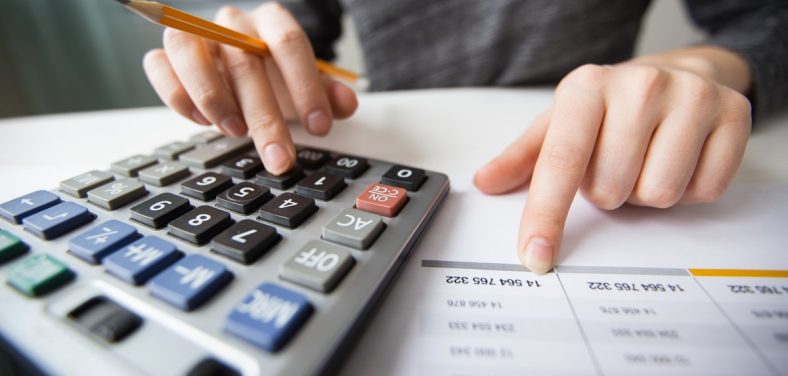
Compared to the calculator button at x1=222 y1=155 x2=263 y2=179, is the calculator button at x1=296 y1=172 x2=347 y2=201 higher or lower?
lower

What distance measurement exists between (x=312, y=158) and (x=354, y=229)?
0.41ft

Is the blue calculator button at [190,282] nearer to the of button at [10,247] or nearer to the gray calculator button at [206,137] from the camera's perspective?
the of button at [10,247]

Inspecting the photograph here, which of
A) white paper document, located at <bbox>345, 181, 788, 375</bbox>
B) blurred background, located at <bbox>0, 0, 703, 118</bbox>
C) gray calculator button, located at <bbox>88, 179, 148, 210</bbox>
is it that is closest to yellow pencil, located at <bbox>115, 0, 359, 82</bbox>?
gray calculator button, located at <bbox>88, 179, 148, 210</bbox>

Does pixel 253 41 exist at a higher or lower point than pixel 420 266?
higher

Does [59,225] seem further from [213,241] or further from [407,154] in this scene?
[407,154]

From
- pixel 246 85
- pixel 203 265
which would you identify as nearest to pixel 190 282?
pixel 203 265

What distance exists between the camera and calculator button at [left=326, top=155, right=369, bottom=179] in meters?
0.29

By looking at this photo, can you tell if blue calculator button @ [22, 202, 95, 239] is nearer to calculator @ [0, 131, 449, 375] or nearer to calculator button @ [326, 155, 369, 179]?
calculator @ [0, 131, 449, 375]

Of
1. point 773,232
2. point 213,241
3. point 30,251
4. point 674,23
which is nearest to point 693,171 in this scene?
point 773,232

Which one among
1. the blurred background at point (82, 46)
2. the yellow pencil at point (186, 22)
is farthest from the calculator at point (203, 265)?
the blurred background at point (82, 46)

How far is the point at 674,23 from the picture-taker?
1127 mm

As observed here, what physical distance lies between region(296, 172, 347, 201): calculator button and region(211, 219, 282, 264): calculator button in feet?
0.17

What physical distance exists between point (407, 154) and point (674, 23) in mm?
1254

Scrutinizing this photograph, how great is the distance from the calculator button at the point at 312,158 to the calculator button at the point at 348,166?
0.04 feet
